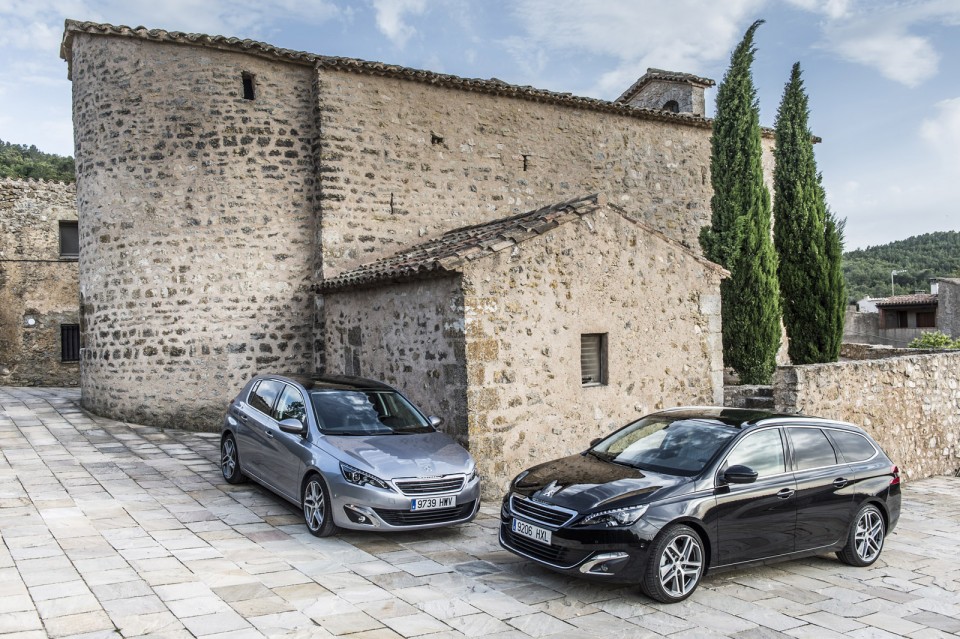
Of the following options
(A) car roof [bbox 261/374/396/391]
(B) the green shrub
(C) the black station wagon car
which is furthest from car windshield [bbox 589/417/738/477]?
(B) the green shrub

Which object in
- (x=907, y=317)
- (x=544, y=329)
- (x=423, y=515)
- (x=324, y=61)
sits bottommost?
(x=423, y=515)

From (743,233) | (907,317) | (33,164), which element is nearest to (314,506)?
(743,233)

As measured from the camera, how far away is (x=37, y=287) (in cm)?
2014

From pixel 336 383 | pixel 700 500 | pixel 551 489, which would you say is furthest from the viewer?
pixel 336 383

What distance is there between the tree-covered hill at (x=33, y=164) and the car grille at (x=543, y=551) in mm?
19898

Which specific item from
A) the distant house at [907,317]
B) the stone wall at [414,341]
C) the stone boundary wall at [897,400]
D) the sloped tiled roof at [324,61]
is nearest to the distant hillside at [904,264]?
the distant house at [907,317]

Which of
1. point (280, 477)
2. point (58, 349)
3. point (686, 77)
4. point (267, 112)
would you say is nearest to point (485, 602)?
point (280, 477)

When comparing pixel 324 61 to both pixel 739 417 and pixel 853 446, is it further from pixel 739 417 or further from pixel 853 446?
pixel 853 446

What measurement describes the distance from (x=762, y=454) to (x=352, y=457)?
3697 millimetres

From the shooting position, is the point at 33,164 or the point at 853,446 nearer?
the point at 853,446

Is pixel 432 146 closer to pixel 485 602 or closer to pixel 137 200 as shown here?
pixel 137 200

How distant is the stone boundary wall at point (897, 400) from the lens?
11242mm

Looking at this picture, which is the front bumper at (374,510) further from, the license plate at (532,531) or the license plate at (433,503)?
the license plate at (532,531)

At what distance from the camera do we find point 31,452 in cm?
1012
